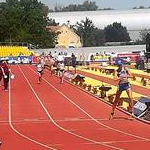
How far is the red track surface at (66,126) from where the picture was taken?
11.5 meters

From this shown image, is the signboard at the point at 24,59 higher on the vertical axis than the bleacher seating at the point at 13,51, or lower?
lower

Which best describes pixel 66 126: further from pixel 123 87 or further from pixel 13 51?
pixel 13 51

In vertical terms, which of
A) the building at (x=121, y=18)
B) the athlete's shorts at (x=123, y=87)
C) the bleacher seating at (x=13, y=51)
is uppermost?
the building at (x=121, y=18)

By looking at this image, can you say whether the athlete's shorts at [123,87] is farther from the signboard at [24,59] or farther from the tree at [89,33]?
the tree at [89,33]

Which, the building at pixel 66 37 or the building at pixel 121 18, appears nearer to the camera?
the building at pixel 66 37

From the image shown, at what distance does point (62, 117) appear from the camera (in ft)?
53.8

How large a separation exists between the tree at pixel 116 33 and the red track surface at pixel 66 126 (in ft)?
353

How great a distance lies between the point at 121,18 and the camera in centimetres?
14100

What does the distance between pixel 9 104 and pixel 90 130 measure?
7.48 metres

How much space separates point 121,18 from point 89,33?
40.3 ft

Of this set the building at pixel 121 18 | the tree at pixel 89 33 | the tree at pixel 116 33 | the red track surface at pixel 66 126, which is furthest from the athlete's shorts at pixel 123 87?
the building at pixel 121 18

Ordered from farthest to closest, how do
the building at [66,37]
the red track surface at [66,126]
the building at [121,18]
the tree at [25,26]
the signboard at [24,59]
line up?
the building at [121,18] → the building at [66,37] → the tree at [25,26] → the signboard at [24,59] → the red track surface at [66,126]

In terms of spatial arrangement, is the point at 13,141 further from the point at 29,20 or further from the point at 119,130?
the point at 29,20

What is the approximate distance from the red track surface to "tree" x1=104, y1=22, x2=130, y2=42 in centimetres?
10746
